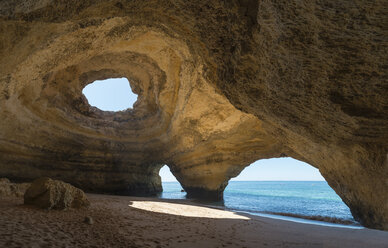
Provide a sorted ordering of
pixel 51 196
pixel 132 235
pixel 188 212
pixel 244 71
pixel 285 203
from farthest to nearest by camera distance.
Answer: pixel 285 203 → pixel 188 212 → pixel 244 71 → pixel 51 196 → pixel 132 235

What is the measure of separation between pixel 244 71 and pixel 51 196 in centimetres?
295

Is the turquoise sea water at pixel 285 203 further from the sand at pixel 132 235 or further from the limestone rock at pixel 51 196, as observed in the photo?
the limestone rock at pixel 51 196

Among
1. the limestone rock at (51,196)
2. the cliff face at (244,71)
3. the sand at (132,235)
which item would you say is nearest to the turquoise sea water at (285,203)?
the cliff face at (244,71)

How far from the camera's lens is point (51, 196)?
9.11 feet

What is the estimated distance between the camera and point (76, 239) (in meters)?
1.73

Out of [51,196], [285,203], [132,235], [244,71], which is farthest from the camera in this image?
[285,203]

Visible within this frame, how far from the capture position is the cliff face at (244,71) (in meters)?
2.88

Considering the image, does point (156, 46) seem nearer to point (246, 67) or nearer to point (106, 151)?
point (246, 67)

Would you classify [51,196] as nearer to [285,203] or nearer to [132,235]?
[132,235]

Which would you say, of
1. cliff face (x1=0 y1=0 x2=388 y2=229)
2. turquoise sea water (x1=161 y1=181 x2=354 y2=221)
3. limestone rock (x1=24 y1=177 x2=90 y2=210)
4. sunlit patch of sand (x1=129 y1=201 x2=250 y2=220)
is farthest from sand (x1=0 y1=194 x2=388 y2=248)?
turquoise sea water (x1=161 y1=181 x2=354 y2=221)

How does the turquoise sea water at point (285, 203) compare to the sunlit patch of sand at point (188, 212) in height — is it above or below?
below

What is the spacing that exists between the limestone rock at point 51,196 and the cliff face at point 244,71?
6.48 ft

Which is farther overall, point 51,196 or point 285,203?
point 285,203

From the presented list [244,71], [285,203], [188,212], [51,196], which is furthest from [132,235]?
[285,203]
